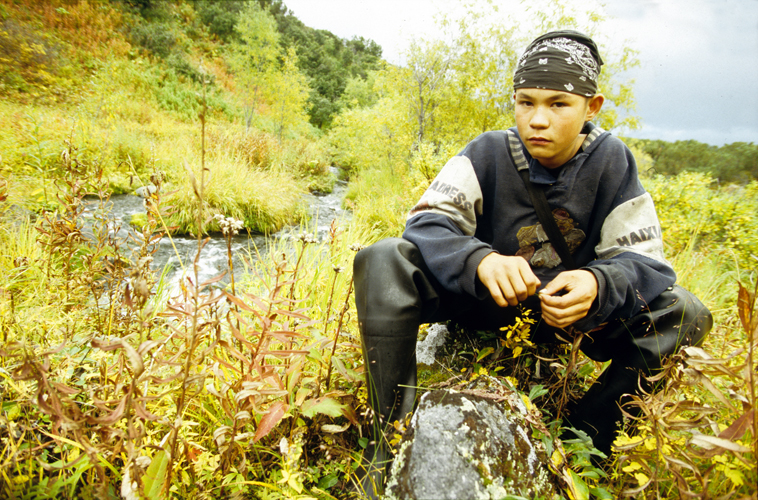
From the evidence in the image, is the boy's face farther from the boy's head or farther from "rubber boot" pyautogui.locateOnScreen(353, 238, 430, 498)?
"rubber boot" pyautogui.locateOnScreen(353, 238, 430, 498)

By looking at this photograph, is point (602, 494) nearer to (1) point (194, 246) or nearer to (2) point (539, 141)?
(2) point (539, 141)

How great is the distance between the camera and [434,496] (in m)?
0.83

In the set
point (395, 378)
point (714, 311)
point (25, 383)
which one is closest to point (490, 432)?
point (395, 378)

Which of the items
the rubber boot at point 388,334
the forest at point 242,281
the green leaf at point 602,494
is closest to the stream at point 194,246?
the forest at point 242,281

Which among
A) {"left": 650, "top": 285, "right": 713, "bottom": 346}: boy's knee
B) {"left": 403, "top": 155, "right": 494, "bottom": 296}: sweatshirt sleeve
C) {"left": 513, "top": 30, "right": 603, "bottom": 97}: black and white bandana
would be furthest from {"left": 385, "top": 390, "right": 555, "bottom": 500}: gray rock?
{"left": 513, "top": 30, "right": 603, "bottom": 97}: black and white bandana

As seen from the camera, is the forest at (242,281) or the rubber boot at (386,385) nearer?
the forest at (242,281)

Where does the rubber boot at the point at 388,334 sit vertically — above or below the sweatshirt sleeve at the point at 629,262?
below

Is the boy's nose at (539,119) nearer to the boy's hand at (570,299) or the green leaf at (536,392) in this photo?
the boy's hand at (570,299)

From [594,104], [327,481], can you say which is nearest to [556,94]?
[594,104]

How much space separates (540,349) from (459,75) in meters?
6.97

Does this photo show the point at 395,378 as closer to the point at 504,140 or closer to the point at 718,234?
the point at 504,140

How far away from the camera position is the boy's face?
145 cm

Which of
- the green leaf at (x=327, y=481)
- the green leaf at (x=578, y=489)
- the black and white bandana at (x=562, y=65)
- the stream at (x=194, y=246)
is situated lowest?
the stream at (x=194, y=246)

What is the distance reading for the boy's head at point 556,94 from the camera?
1456 millimetres
